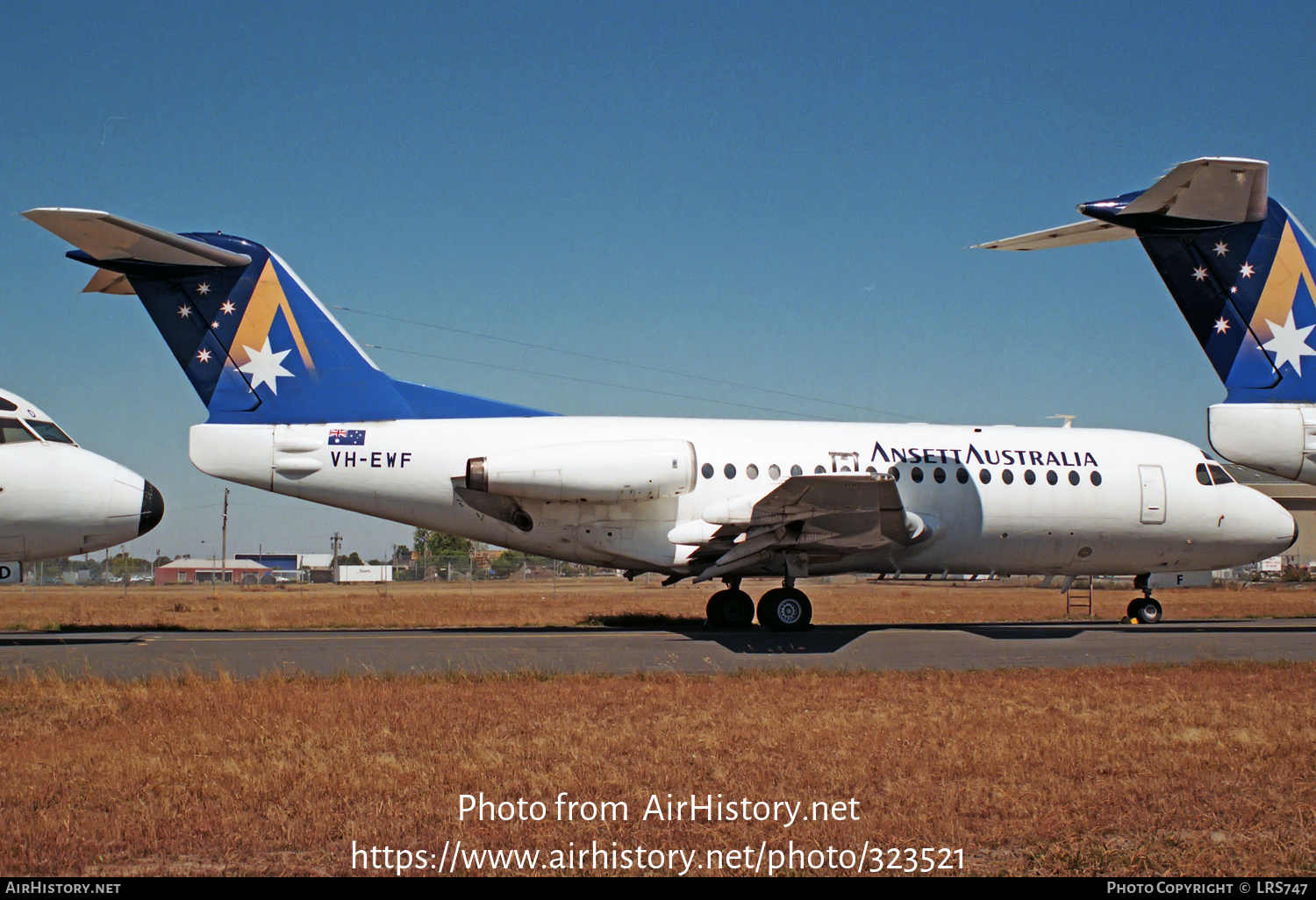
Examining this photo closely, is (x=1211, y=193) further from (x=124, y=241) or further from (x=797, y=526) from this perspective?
(x=124, y=241)

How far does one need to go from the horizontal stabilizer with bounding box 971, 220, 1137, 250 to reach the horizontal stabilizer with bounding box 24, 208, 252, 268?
40.2 feet

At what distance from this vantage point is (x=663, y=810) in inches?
234

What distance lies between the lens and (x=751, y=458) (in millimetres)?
18062

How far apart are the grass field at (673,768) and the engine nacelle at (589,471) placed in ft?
18.7

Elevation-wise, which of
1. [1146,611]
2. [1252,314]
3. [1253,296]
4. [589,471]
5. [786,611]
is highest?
[1253,296]

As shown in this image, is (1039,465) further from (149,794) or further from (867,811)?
(149,794)

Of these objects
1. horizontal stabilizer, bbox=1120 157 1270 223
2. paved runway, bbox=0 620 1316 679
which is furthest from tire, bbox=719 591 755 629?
horizontal stabilizer, bbox=1120 157 1270 223

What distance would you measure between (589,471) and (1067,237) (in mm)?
8567

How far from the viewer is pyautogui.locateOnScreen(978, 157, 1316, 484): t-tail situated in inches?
551

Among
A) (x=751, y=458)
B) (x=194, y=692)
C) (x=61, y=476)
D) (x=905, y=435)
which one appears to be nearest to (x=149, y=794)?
(x=194, y=692)

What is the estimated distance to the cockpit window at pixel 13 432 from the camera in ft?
50.4

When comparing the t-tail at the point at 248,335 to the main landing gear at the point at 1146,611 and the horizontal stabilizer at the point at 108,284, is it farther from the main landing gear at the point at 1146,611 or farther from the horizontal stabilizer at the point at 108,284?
the main landing gear at the point at 1146,611

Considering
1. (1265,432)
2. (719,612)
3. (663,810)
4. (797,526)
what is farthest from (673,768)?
(719,612)

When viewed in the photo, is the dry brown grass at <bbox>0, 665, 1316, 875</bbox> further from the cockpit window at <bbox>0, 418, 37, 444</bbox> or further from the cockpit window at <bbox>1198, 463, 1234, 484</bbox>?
the cockpit window at <bbox>1198, 463, 1234, 484</bbox>
